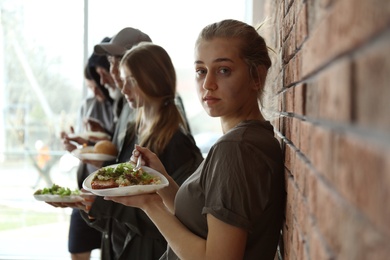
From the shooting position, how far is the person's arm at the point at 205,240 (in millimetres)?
1216

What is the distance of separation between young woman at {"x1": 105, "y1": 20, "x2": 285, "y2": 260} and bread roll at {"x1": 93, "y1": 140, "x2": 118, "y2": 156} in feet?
3.53

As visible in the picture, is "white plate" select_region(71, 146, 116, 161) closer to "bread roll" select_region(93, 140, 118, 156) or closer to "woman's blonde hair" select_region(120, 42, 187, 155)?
"bread roll" select_region(93, 140, 118, 156)

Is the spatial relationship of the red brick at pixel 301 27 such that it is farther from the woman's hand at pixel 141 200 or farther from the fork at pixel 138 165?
the fork at pixel 138 165

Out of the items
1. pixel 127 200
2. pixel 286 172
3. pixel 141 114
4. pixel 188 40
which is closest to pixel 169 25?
pixel 188 40

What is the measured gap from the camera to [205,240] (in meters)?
1.30

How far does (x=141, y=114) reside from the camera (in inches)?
92.9

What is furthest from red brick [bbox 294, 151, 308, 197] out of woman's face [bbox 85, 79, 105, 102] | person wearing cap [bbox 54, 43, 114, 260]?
woman's face [bbox 85, 79, 105, 102]

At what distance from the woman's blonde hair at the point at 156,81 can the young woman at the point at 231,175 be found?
0.65 metres

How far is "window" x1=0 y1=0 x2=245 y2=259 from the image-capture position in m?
4.18

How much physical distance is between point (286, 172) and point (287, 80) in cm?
22

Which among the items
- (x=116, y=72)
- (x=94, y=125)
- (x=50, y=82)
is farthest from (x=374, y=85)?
(x=50, y=82)

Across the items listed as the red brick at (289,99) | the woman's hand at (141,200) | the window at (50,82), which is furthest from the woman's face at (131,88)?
the window at (50,82)

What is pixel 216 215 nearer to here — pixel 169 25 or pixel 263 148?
pixel 263 148

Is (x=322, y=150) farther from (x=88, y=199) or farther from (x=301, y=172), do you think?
(x=88, y=199)
